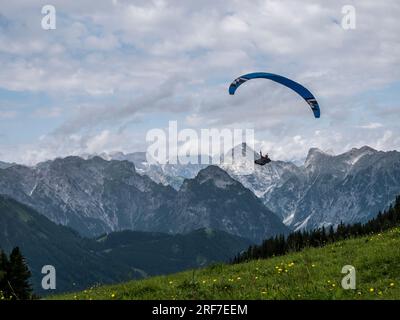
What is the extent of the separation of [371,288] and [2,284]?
1239 inches

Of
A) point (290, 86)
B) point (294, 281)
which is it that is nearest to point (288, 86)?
point (290, 86)

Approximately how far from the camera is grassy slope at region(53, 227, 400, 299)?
54.6ft

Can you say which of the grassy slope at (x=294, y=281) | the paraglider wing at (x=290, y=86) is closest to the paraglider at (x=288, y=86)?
the paraglider wing at (x=290, y=86)

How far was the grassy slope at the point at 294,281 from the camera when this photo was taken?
1664cm

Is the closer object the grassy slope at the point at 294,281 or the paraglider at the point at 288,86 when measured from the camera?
the grassy slope at the point at 294,281

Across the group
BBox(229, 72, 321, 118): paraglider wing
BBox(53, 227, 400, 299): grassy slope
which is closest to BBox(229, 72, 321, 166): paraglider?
BBox(229, 72, 321, 118): paraglider wing

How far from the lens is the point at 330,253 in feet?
89.3

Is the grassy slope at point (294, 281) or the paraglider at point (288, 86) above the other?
the paraglider at point (288, 86)

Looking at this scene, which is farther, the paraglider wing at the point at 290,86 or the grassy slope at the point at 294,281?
the paraglider wing at the point at 290,86

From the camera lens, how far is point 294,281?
64.2 feet

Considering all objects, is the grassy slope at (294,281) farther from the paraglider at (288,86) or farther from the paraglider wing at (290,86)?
the paraglider wing at (290,86)

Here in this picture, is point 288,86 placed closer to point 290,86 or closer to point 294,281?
point 290,86
